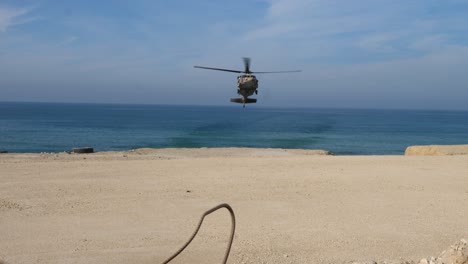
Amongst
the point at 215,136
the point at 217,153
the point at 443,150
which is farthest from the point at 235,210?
the point at 215,136

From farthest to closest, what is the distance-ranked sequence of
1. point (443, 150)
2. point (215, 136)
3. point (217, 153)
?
point (215, 136)
point (217, 153)
point (443, 150)

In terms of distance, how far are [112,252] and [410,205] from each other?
20.6 ft

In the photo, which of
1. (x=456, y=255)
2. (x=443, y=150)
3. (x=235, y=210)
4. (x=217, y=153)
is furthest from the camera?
(x=217, y=153)

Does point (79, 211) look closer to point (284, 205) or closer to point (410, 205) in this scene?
point (284, 205)

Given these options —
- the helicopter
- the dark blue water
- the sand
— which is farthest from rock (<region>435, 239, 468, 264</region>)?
the dark blue water

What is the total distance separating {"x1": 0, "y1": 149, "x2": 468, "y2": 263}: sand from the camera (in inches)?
294

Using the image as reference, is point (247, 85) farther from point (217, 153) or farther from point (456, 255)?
point (217, 153)

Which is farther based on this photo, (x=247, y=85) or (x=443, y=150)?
(x=443, y=150)

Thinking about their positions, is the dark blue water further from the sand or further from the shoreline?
the sand

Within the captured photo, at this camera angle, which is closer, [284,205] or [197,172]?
[284,205]

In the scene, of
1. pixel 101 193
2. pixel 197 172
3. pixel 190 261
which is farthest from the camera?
pixel 197 172

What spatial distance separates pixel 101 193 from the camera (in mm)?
11453

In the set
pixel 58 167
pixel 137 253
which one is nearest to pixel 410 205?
pixel 137 253

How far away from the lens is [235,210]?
10.0 metres
